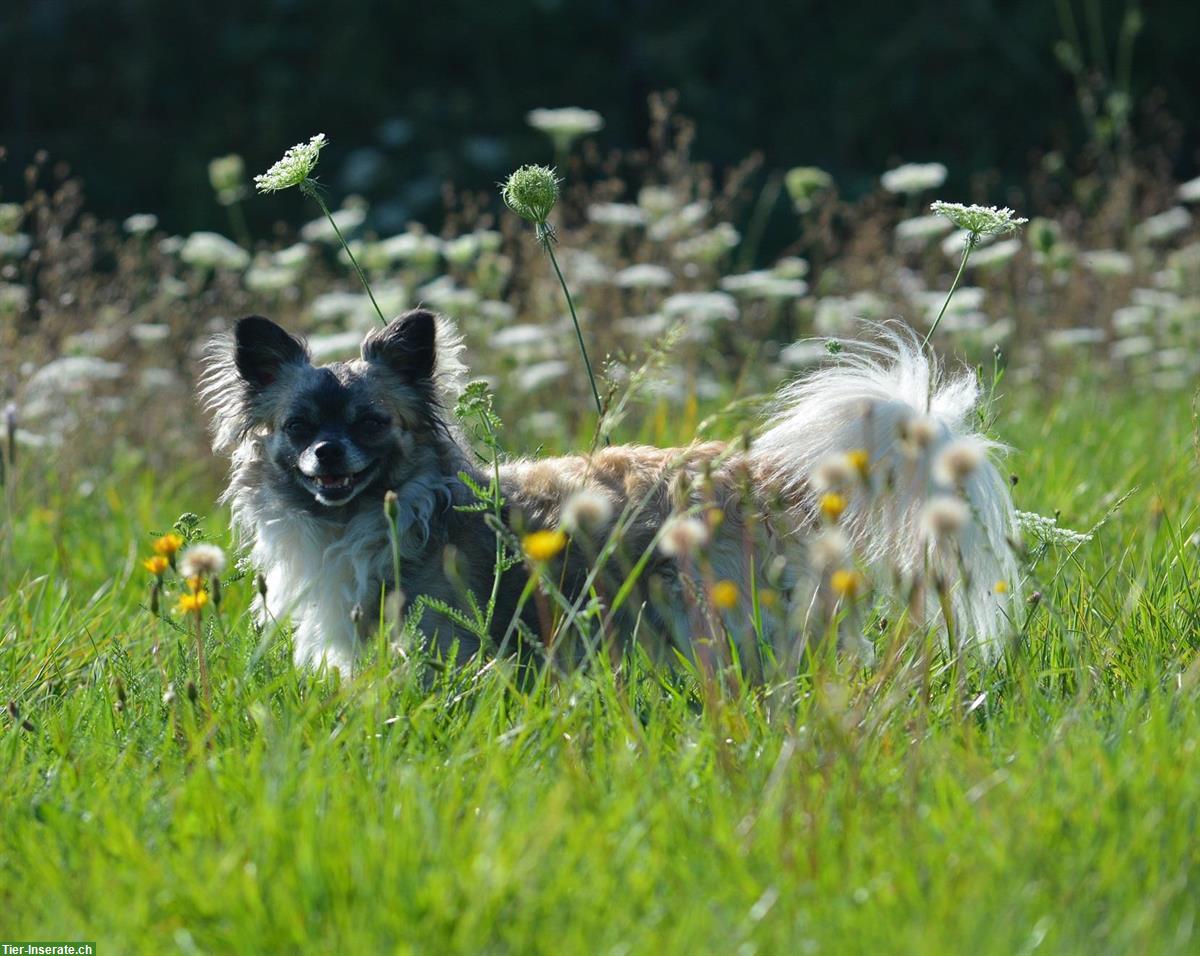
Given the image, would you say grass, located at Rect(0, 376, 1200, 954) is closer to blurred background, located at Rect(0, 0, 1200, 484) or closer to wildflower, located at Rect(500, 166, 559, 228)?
wildflower, located at Rect(500, 166, 559, 228)

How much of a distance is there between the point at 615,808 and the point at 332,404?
78.5 inches

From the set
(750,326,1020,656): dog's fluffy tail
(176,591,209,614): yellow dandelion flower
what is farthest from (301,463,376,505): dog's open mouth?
(750,326,1020,656): dog's fluffy tail

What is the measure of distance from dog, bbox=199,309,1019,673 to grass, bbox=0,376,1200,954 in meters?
0.35

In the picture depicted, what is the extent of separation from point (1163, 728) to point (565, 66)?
13.5m

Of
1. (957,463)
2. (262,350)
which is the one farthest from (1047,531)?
(262,350)

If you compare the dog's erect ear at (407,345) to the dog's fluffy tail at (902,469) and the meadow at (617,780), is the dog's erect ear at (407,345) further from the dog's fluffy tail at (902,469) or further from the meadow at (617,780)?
the dog's fluffy tail at (902,469)

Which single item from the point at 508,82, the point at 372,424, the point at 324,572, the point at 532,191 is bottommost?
the point at 508,82

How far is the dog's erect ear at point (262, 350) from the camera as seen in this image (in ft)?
13.7

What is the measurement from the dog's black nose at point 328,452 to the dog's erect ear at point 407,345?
0.42 meters

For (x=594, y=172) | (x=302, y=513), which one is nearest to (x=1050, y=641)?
(x=302, y=513)

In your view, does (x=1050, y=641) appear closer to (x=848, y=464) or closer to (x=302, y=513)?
(x=848, y=464)

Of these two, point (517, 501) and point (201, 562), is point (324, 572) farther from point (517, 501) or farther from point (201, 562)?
point (201, 562)

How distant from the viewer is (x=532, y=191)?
342 centimetres

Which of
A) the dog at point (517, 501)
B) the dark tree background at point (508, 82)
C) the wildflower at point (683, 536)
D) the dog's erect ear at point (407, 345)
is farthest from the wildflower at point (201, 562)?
the dark tree background at point (508, 82)
